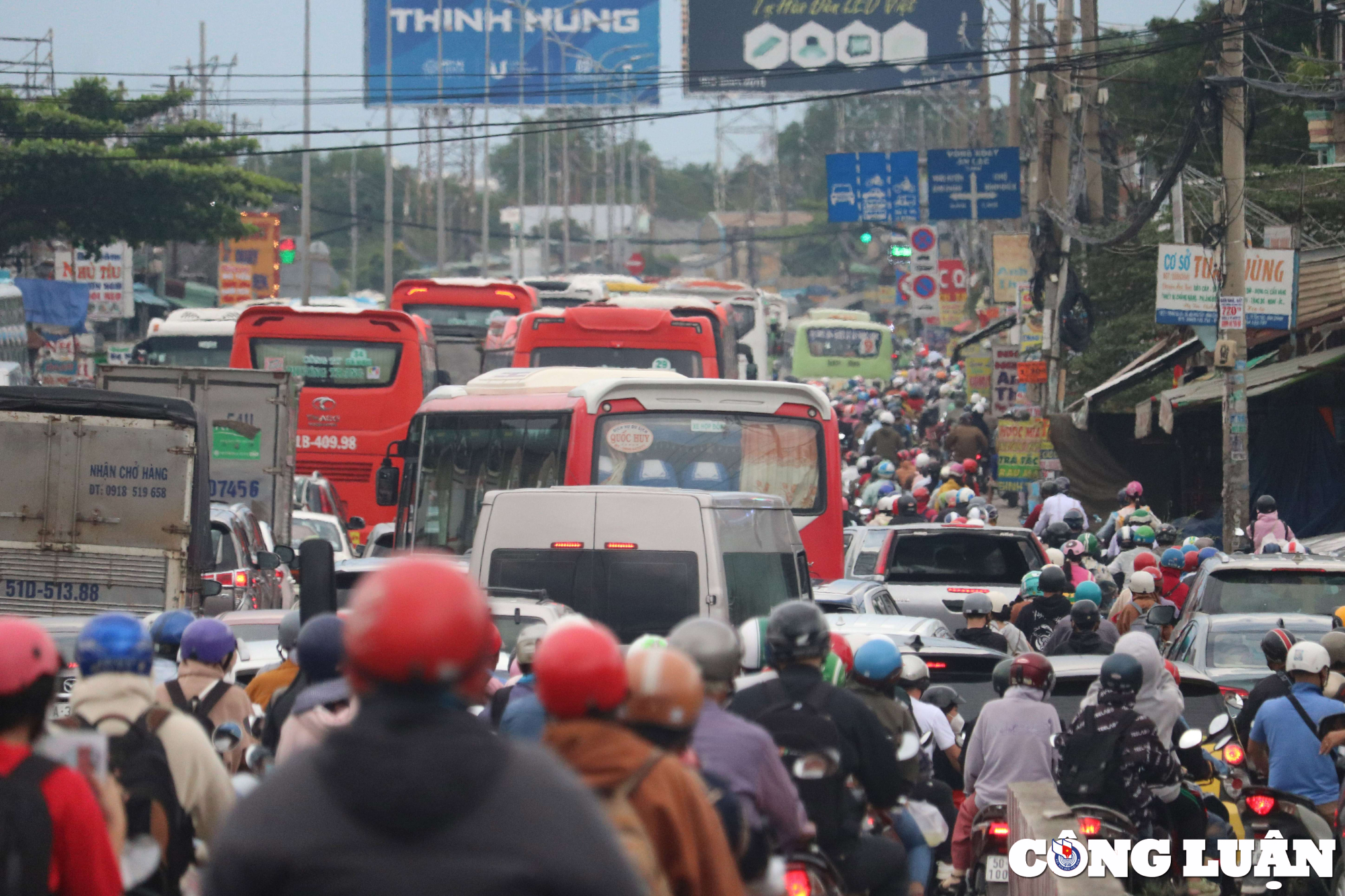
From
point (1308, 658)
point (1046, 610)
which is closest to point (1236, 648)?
point (1046, 610)

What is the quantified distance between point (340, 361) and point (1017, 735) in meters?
16.2

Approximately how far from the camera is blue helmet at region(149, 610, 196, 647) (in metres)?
7.38

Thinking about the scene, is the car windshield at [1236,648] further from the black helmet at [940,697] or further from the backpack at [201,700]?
the backpack at [201,700]

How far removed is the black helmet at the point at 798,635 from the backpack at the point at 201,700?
2166 mm

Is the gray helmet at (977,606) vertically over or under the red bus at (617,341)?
under

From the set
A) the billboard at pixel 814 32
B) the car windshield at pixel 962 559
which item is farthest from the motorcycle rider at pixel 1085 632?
the billboard at pixel 814 32

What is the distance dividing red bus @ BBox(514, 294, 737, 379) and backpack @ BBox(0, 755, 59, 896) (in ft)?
54.6

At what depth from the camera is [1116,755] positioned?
7.18 metres

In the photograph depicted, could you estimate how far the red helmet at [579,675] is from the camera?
10.5ft

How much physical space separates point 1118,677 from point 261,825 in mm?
5197

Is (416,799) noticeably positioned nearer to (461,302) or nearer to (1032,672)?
(1032,672)

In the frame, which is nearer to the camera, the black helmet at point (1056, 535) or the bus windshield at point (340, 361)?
the black helmet at point (1056, 535)

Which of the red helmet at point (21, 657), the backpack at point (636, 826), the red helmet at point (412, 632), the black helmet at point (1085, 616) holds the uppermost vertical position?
the red helmet at point (412, 632)

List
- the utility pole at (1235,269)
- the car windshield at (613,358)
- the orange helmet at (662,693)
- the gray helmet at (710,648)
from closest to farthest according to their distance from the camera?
the orange helmet at (662,693), the gray helmet at (710,648), the utility pole at (1235,269), the car windshield at (613,358)
